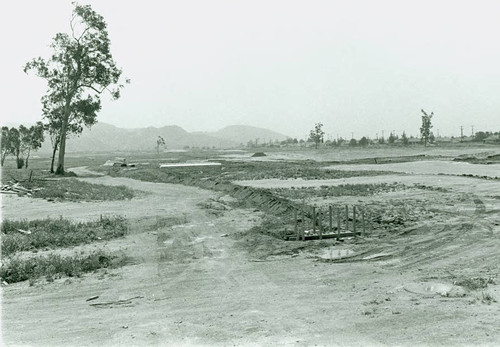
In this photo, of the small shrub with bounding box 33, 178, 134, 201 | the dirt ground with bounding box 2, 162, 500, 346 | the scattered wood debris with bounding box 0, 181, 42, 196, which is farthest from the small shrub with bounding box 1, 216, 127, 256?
the scattered wood debris with bounding box 0, 181, 42, 196

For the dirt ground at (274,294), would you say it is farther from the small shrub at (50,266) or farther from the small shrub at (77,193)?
the small shrub at (77,193)

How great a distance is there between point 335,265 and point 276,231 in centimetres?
463

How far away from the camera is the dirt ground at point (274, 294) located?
6.81 meters

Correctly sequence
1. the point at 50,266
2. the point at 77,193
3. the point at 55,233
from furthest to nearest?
1. the point at 77,193
2. the point at 55,233
3. the point at 50,266

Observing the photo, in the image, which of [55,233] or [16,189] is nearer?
[55,233]

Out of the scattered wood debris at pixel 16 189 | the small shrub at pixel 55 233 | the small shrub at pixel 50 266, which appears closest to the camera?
→ the small shrub at pixel 50 266

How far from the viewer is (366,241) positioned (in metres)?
13.5

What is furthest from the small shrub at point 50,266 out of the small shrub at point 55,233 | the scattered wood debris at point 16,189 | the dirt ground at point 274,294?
the scattered wood debris at point 16,189

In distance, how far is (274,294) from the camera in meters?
8.84

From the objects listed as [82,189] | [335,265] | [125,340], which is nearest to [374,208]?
[335,265]

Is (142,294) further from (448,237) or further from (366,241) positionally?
(448,237)

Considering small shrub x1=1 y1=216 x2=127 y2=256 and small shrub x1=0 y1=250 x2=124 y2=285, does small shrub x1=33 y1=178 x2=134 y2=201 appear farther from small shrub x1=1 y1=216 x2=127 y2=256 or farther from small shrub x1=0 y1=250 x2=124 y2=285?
small shrub x1=0 y1=250 x2=124 y2=285

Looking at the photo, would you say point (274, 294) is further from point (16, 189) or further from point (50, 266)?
point (16, 189)

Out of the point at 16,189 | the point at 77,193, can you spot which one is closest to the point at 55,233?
the point at 77,193
